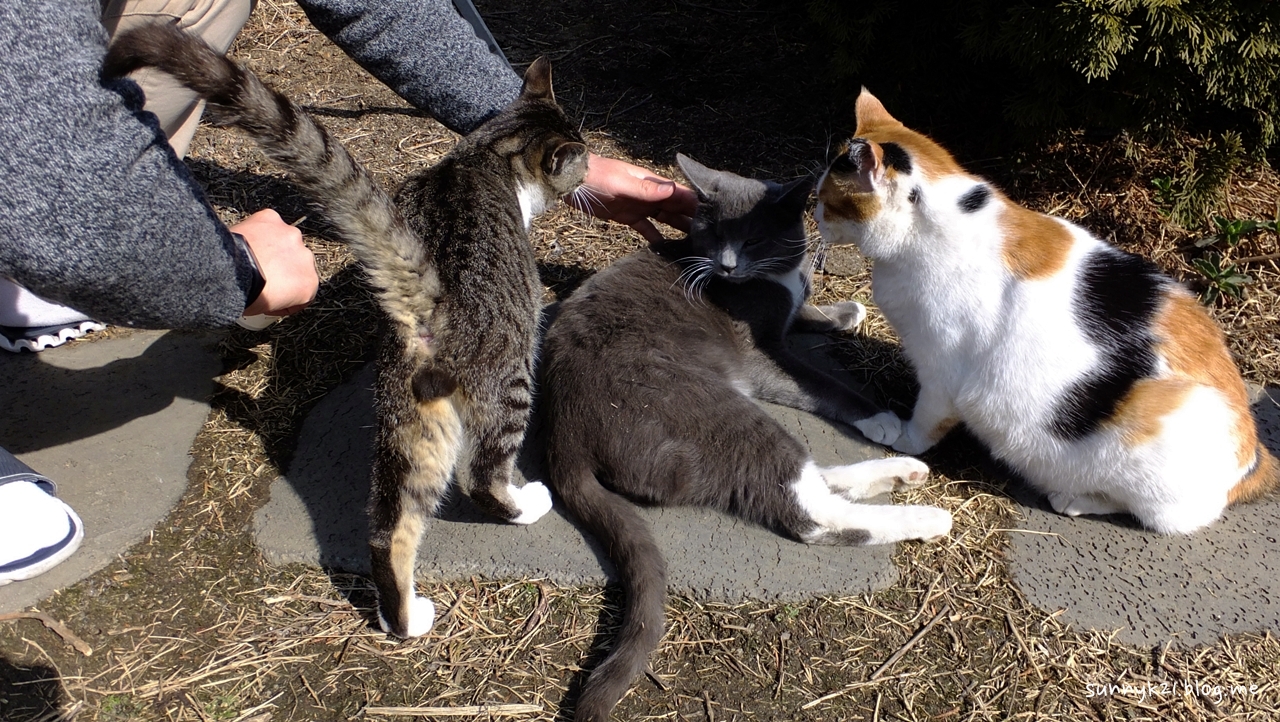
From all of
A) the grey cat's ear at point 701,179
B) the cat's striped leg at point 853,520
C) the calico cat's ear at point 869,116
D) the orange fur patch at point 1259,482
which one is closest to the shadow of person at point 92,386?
the grey cat's ear at point 701,179

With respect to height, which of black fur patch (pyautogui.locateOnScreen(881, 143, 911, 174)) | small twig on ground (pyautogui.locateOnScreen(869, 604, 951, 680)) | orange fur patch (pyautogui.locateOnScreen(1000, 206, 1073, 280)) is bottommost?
small twig on ground (pyautogui.locateOnScreen(869, 604, 951, 680))

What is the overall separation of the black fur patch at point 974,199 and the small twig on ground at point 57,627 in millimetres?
2893

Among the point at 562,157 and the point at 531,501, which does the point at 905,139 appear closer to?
the point at 562,157

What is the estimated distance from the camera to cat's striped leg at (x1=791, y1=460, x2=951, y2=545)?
2.57 metres

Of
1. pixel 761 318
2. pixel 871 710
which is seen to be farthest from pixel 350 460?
pixel 871 710

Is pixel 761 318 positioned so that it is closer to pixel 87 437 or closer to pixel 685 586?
pixel 685 586

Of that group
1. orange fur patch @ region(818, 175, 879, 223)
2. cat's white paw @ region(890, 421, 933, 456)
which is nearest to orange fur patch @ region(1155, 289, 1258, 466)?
cat's white paw @ region(890, 421, 933, 456)

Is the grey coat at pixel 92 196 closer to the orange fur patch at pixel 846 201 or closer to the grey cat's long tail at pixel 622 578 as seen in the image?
the grey cat's long tail at pixel 622 578

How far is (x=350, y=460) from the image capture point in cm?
293

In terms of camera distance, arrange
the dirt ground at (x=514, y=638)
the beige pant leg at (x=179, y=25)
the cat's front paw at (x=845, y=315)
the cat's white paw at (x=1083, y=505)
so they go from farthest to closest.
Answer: the cat's front paw at (x=845, y=315) → the beige pant leg at (x=179, y=25) → the cat's white paw at (x=1083, y=505) → the dirt ground at (x=514, y=638)

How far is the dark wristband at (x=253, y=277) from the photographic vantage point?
2520 millimetres

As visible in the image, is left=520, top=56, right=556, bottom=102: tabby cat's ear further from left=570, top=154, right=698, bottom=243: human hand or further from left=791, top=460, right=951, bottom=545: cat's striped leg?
left=791, top=460, right=951, bottom=545: cat's striped leg

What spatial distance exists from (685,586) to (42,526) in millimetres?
1921

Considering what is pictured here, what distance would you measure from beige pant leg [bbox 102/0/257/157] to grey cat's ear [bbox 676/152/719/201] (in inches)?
69.4
